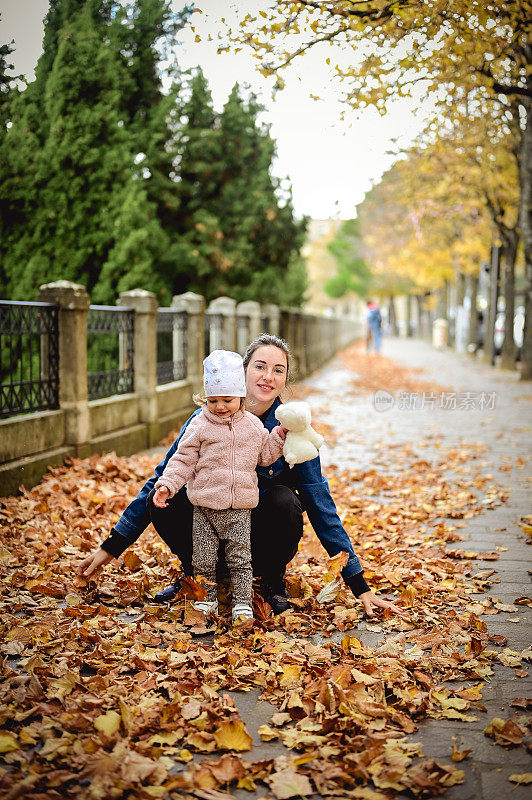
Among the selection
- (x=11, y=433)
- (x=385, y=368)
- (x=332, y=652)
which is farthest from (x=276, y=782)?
(x=385, y=368)

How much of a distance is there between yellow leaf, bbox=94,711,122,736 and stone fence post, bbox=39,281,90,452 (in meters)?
5.47

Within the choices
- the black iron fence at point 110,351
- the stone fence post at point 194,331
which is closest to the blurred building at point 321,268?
the stone fence post at point 194,331

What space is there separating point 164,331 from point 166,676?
28.4 ft

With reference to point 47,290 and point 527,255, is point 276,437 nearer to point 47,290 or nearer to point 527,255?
point 47,290

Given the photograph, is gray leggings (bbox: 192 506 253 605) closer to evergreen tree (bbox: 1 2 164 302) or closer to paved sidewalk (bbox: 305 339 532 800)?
paved sidewalk (bbox: 305 339 532 800)

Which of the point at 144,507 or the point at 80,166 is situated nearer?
the point at 144,507

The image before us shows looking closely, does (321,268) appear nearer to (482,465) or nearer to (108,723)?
(482,465)

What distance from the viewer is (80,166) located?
47.2 ft

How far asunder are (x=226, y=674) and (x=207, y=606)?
24.2 inches

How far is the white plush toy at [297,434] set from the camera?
3.94 metres

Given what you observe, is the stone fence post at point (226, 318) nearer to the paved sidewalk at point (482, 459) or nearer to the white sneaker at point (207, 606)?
the paved sidewalk at point (482, 459)

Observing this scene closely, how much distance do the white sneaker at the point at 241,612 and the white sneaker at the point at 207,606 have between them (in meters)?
0.14

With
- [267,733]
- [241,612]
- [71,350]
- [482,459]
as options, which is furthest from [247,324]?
[267,733]

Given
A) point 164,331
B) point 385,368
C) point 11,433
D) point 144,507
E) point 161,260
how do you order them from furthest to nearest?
point 385,368, point 161,260, point 164,331, point 11,433, point 144,507
